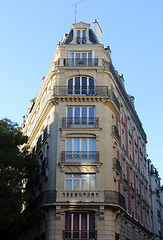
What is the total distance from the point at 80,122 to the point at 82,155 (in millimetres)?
2936

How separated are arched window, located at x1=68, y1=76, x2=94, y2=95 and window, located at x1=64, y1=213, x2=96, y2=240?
10550 mm

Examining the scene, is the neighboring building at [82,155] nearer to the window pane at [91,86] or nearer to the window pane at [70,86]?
the window pane at [70,86]

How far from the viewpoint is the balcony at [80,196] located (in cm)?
2583

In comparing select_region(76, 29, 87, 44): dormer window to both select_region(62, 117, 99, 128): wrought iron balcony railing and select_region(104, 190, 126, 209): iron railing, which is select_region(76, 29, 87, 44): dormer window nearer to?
select_region(62, 117, 99, 128): wrought iron balcony railing

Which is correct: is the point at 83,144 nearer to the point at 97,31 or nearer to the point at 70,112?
the point at 70,112

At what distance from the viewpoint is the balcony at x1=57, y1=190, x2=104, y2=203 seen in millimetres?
25828

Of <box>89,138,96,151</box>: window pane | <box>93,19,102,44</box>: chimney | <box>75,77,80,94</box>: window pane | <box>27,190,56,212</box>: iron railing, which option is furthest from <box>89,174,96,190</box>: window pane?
<box>93,19,102,44</box>: chimney

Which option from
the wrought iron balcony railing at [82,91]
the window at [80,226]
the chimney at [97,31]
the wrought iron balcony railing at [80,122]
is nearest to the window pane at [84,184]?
the window at [80,226]

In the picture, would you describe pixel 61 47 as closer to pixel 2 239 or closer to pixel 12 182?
pixel 12 182

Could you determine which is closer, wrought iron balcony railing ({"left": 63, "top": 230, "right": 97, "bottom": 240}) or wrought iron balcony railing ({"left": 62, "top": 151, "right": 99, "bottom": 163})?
wrought iron balcony railing ({"left": 63, "top": 230, "right": 97, "bottom": 240})

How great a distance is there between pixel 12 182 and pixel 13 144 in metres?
3.56

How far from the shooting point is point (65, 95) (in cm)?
2964

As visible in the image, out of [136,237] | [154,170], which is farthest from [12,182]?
[154,170]

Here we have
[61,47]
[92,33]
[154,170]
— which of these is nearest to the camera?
[61,47]
